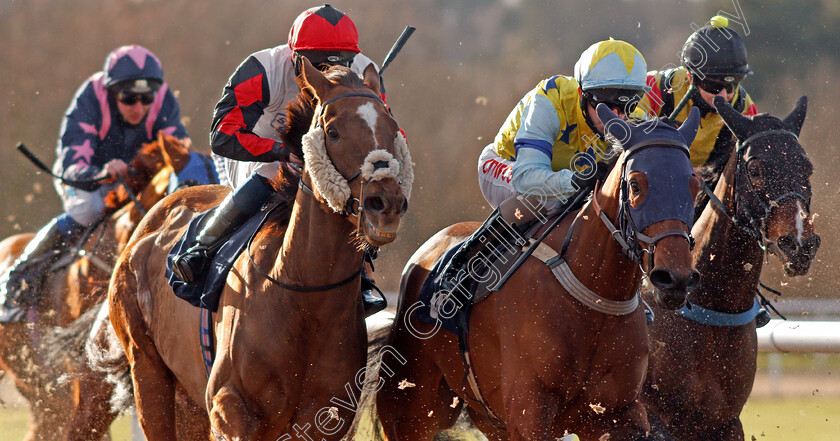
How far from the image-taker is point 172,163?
6.66 metres

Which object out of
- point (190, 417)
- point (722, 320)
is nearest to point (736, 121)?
point (722, 320)

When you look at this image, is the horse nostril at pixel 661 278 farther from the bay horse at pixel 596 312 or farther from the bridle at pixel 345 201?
the bridle at pixel 345 201

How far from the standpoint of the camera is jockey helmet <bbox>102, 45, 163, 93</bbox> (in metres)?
Answer: 7.29

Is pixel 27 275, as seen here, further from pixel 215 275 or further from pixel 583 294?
pixel 583 294

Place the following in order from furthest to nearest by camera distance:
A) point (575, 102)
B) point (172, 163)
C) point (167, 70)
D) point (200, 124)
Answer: point (167, 70), point (200, 124), point (172, 163), point (575, 102)

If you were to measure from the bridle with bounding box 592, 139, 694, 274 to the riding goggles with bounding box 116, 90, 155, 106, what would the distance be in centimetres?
463

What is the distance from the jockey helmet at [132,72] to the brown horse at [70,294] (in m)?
0.58

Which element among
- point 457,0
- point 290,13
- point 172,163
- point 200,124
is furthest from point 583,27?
point 172,163

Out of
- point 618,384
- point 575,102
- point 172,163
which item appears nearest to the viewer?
point 618,384

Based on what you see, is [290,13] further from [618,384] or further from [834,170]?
[618,384]

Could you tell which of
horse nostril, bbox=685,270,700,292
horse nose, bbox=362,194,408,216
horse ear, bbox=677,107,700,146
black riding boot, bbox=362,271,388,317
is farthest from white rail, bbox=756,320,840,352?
horse nose, bbox=362,194,408,216

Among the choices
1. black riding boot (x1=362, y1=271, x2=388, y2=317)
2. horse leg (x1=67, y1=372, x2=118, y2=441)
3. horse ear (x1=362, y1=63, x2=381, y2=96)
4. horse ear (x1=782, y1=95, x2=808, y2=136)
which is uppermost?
horse ear (x1=362, y1=63, x2=381, y2=96)

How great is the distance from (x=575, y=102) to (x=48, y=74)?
16.9 metres

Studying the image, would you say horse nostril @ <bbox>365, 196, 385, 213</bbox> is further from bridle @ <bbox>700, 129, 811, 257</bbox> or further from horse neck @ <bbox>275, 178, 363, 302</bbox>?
bridle @ <bbox>700, 129, 811, 257</bbox>
